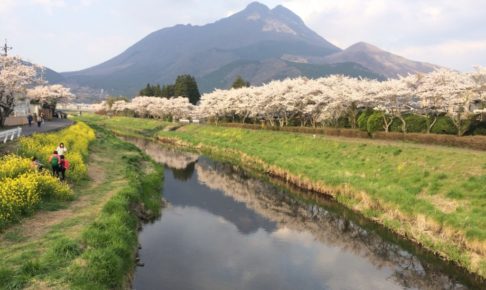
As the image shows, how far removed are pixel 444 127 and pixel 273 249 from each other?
25488mm

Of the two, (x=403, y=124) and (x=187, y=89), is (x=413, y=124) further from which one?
(x=187, y=89)

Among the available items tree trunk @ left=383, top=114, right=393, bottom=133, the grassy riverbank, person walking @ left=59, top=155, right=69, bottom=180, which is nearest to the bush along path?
person walking @ left=59, top=155, right=69, bottom=180

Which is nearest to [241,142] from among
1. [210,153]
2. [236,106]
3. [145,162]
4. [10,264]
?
[210,153]

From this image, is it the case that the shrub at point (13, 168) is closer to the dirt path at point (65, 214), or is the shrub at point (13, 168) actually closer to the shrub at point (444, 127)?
the dirt path at point (65, 214)

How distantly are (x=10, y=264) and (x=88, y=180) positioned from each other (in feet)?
46.2

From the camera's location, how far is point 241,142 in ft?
187

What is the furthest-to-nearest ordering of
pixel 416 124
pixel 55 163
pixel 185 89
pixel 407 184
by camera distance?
pixel 185 89 → pixel 416 124 → pixel 407 184 → pixel 55 163

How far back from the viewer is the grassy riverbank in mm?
17453

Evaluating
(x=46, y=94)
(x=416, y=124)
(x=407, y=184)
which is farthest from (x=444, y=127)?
(x=46, y=94)

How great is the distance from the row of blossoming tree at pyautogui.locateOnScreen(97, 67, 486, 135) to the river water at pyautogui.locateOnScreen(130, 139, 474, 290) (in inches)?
678

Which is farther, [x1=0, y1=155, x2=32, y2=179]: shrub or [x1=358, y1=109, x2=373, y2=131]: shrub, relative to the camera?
[x1=358, y1=109, x2=373, y2=131]: shrub

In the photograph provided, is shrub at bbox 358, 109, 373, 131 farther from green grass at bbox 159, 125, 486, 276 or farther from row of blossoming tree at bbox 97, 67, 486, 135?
green grass at bbox 159, 125, 486, 276

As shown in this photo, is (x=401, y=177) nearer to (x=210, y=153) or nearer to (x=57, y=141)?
(x=57, y=141)

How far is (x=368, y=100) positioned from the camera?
45844mm
